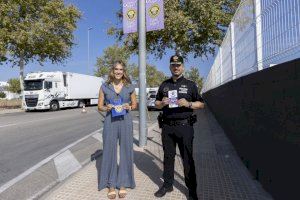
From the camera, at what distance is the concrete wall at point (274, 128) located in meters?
3.53

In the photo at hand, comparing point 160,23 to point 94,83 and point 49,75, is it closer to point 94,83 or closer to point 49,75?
point 49,75

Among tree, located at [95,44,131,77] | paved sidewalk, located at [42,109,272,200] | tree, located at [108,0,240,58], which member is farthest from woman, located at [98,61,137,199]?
tree, located at [95,44,131,77]

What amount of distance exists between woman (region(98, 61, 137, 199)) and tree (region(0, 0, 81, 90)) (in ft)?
88.2

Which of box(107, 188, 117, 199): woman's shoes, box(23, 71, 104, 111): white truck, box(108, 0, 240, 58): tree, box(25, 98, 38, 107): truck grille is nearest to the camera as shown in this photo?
box(107, 188, 117, 199): woman's shoes

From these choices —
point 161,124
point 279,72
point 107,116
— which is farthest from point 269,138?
point 107,116

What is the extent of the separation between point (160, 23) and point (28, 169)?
4.95m

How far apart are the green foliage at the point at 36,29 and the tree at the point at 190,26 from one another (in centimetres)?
854

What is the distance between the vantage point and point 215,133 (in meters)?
11.2

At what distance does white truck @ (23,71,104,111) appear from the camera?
28.0 metres

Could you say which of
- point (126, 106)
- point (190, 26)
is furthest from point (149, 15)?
point (190, 26)

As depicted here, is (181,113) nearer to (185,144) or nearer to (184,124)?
(184,124)

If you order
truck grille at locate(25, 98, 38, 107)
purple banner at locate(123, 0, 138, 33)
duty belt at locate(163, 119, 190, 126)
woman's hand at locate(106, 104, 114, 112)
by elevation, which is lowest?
duty belt at locate(163, 119, 190, 126)

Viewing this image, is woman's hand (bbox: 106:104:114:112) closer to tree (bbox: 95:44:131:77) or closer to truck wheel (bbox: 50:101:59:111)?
truck wheel (bbox: 50:101:59:111)

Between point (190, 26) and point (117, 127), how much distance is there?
18.4 metres
